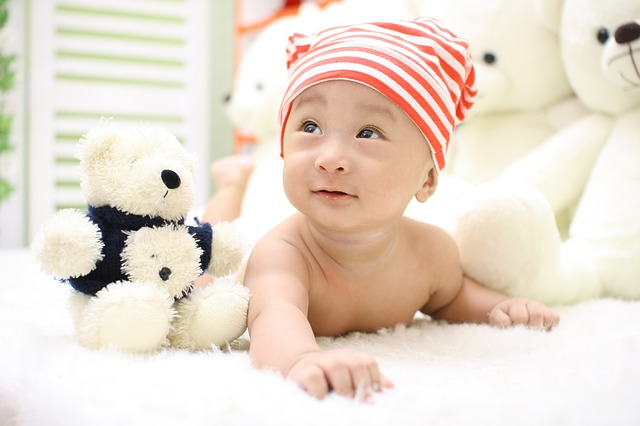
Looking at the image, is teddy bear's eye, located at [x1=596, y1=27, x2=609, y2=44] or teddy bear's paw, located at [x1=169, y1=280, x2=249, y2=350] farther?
teddy bear's eye, located at [x1=596, y1=27, x2=609, y2=44]

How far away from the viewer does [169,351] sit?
2.41 feet

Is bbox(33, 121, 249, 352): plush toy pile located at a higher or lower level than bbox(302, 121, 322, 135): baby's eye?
lower

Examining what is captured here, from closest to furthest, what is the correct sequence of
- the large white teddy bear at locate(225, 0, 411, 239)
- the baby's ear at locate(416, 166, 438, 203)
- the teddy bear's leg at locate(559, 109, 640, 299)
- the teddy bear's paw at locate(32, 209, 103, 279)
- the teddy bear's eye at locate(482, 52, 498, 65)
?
the teddy bear's paw at locate(32, 209, 103, 279), the baby's ear at locate(416, 166, 438, 203), the teddy bear's leg at locate(559, 109, 640, 299), the teddy bear's eye at locate(482, 52, 498, 65), the large white teddy bear at locate(225, 0, 411, 239)

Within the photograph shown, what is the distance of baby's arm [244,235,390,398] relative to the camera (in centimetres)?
58

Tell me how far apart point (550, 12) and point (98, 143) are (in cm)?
101

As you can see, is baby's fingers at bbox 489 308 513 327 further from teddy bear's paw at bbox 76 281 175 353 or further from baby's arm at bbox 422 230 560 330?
teddy bear's paw at bbox 76 281 175 353

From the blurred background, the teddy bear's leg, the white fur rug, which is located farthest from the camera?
the blurred background

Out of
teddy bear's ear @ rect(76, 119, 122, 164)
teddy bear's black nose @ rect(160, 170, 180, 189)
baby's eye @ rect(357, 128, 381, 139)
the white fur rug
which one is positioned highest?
baby's eye @ rect(357, 128, 381, 139)

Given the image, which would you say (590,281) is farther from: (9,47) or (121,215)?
(9,47)

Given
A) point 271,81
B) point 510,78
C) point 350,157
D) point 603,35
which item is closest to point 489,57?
point 510,78

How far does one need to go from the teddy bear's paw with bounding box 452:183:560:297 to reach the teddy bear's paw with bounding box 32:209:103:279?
61 cm

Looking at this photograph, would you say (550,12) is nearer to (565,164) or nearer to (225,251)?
(565,164)

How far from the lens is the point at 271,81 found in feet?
6.00

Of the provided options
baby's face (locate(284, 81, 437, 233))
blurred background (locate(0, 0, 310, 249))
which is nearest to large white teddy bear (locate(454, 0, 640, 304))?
baby's face (locate(284, 81, 437, 233))
